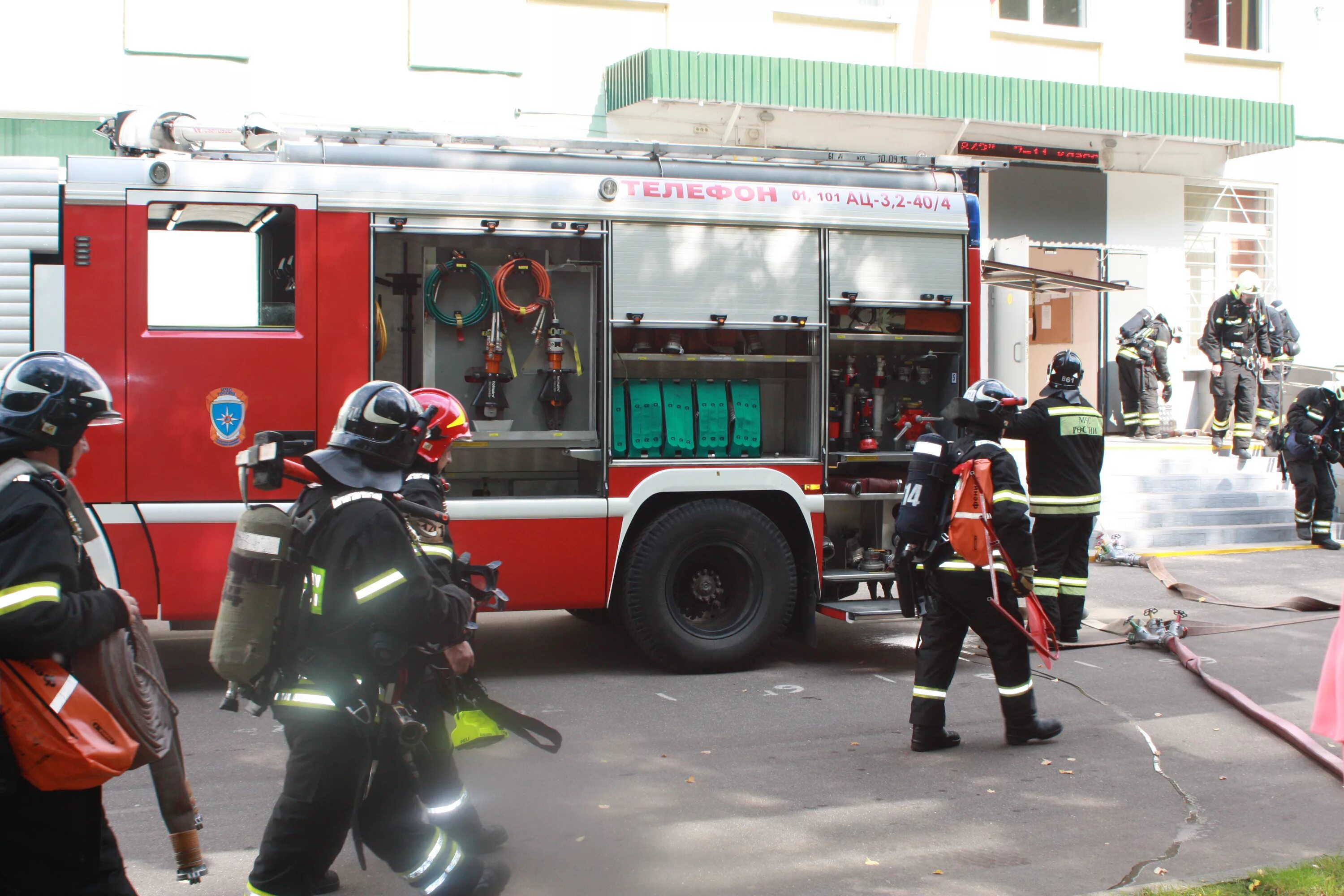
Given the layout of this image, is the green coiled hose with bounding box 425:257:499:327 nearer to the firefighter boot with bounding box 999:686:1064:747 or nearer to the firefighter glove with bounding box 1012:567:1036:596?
the firefighter glove with bounding box 1012:567:1036:596

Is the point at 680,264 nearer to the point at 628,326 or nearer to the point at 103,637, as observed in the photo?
A: the point at 628,326

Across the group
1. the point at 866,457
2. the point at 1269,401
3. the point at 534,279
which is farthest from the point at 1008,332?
the point at 1269,401

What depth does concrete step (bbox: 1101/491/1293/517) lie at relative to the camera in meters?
13.1

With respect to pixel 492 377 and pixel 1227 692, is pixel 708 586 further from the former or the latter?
pixel 1227 692

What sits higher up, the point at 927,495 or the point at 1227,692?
the point at 927,495

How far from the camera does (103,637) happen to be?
9.22 ft

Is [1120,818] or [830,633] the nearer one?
[1120,818]

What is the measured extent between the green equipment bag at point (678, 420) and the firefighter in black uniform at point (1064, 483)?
7.59 feet

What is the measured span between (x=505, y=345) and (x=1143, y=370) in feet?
38.1

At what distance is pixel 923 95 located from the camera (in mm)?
15312

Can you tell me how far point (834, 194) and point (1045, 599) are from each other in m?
3.02

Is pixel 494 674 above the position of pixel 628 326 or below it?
below

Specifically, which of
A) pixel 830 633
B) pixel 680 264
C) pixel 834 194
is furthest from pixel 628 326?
pixel 830 633

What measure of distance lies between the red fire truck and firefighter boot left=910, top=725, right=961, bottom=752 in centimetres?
150
